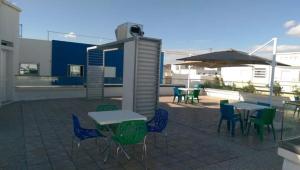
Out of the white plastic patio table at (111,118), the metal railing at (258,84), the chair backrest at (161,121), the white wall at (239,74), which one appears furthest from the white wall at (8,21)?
the white wall at (239,74)

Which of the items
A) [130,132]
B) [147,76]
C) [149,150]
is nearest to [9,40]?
[147,76]

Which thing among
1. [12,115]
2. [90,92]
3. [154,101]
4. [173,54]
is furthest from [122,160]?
[173,54]

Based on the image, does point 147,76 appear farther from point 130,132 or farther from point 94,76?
point 94,76

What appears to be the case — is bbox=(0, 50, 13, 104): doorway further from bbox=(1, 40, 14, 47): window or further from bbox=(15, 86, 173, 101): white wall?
bbox=(15, 86, 173, 101): white wall

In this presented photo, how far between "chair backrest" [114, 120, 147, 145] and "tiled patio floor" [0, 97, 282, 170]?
0.51 meters

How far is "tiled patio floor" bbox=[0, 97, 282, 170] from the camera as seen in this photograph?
4.03 metres

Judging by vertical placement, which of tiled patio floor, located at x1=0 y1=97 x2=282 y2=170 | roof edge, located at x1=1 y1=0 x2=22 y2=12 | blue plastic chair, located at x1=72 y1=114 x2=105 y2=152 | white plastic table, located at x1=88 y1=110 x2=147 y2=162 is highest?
roof edge, located at x1=1 y1=0 x2=22 y2=12

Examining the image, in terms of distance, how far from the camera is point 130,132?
12.6 ft

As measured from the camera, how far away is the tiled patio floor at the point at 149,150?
4.03 m

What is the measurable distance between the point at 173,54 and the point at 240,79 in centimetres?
703

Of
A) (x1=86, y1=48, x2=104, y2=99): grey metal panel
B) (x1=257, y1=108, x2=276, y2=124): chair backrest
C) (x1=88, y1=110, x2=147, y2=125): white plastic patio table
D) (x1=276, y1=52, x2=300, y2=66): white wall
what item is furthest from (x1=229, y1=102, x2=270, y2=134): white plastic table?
(x1=276, y1=52, x2=300, y2=66): white wall

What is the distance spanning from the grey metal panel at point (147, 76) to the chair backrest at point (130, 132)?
7.19ft

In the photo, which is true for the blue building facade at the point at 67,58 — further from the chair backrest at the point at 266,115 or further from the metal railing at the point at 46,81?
the chair backrest at the point at 266,115

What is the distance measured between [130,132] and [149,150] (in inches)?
45.7
